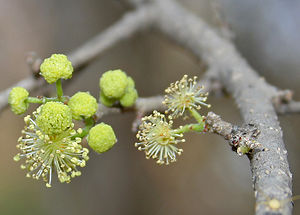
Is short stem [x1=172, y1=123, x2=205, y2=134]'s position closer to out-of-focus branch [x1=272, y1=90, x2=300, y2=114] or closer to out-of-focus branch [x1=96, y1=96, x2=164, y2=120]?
out-of-focus branch [x1=96, y1=96, x2=164, y2=120]

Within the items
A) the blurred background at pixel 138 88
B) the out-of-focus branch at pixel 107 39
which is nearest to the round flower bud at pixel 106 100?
the out-of-focus branch at pixel 107 39

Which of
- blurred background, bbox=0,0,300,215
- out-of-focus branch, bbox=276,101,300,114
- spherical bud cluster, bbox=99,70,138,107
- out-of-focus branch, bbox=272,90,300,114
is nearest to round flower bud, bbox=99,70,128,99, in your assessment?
spherical bud cluster, bbox=99,70,138,107

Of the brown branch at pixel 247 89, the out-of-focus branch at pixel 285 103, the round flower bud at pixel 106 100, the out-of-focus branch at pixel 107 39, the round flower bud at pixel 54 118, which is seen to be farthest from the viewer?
the out-of-focus branch at pixel 107 39

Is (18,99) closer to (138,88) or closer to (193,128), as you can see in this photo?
(193,128)

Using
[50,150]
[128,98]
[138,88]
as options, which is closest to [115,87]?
[128,98]

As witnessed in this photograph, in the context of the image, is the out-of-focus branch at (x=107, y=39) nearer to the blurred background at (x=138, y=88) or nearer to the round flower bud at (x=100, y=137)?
the round flower bud at (x=100, y=137)

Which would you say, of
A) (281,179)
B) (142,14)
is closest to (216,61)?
(142,14)
